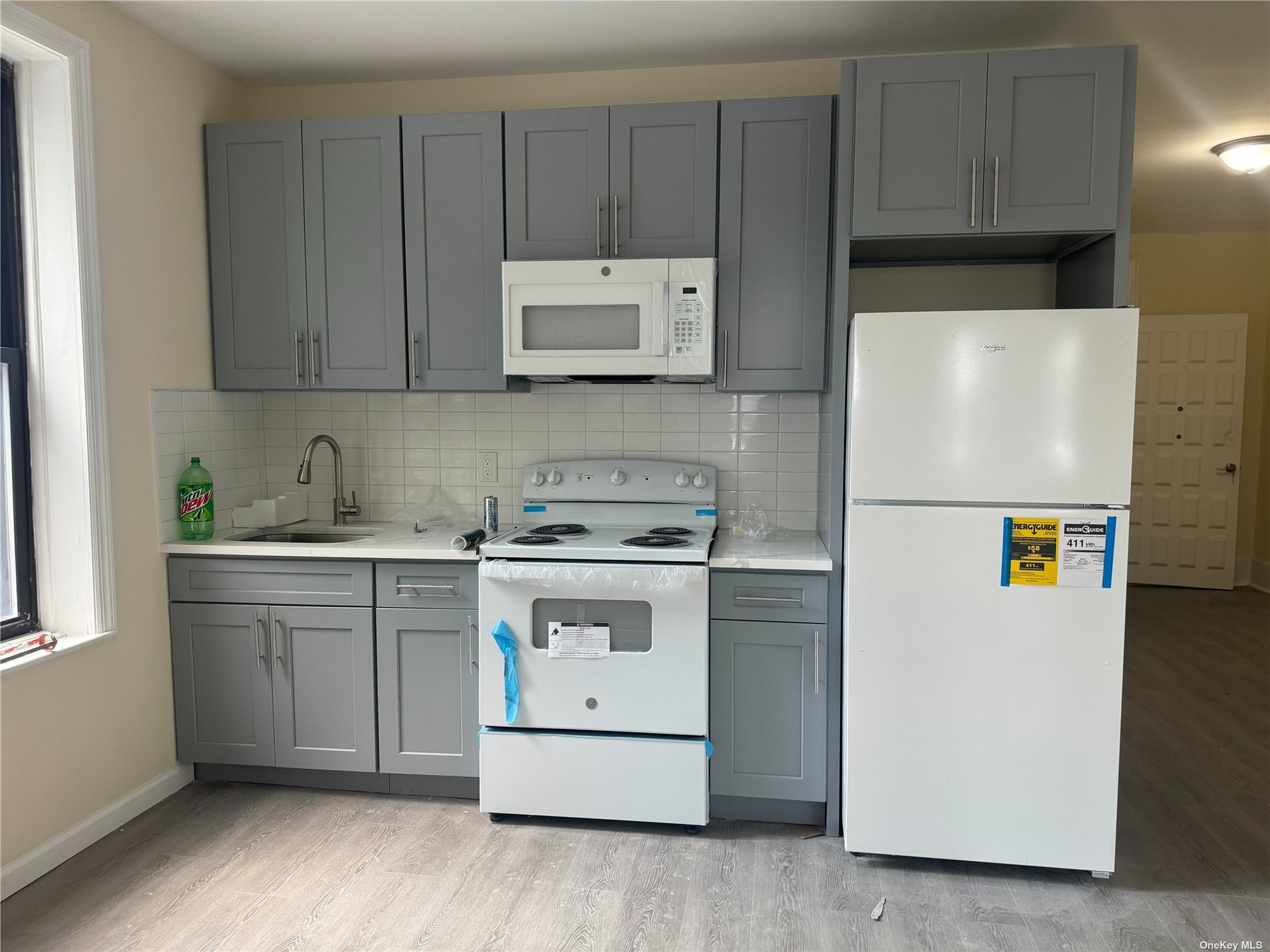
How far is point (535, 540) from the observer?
106 inches

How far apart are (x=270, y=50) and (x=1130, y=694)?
4.37 meters

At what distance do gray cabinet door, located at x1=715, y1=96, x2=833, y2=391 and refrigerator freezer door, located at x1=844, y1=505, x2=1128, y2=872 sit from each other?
66 centimetres

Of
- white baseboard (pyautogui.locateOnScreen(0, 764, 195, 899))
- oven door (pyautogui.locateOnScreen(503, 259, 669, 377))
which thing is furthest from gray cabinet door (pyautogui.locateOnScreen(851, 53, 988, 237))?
white baseboard (pyautogui.locateOnScreen(0, 764, 195, 899))

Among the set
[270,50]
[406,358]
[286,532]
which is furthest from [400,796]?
[270,50]

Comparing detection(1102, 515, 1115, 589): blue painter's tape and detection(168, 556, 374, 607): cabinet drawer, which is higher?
detection(1102, 515, 1115, 589): blue painter's tape

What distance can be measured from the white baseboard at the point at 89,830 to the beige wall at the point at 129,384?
0.8 inches

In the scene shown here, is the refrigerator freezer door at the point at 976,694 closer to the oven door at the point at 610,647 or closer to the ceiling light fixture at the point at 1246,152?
the oven door at the point at 610,647

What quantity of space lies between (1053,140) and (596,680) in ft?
6.67

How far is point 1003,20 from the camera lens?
8.46ft

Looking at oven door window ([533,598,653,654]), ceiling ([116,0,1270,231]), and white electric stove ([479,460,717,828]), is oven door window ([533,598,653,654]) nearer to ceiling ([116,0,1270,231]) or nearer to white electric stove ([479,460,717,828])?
white electric stove ([479,460,717,828])

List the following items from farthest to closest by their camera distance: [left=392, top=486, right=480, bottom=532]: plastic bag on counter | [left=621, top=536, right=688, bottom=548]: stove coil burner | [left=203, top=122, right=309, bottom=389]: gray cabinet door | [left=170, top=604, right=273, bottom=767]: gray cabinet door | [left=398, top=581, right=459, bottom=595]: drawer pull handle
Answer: [left=392, top=486, right=480, bottom=532]: plastic bag on counter < [left=203, top=122, right=309, bottom=389]: gray cabinet door < [left=170, top=604, right=273, bottom=767]: gray cabinet door < [left=398, top=581, right=459, bottom=595]: drawer pull handle < [left=621, top=536, right=688, bottom=548]: stove coil burner

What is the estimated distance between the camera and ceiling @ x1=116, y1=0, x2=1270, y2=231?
2.52 m

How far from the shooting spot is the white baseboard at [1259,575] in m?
5.80

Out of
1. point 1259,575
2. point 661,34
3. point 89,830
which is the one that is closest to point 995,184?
point 661,34
